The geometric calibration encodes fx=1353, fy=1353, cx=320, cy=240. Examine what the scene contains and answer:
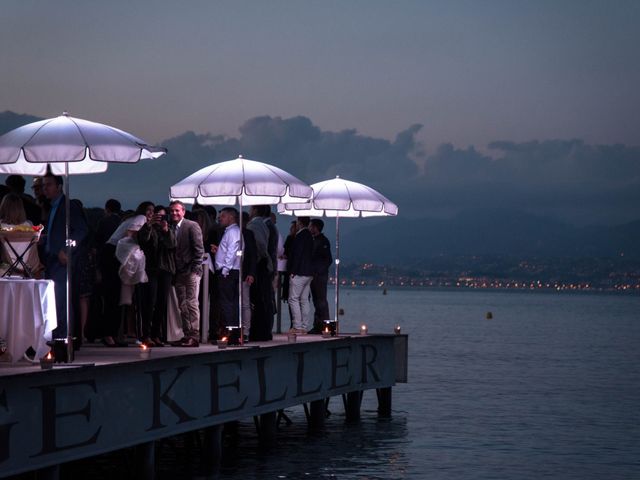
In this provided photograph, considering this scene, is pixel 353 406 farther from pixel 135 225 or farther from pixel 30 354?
pixel 30 354

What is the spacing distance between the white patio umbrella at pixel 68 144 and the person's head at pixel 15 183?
1.72 metres

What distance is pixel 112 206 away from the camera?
2012 centimetres

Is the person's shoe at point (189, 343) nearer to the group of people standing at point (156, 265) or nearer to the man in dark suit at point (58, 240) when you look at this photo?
the group of people standing at point (156, 265)

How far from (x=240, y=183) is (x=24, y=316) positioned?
5.86 metres

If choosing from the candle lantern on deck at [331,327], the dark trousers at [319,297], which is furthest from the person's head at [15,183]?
the dark trousers at [319,297]

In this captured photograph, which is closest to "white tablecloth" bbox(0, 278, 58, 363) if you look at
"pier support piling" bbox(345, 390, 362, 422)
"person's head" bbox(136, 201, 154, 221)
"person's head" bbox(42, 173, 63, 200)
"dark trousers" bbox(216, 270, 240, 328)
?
"person's head" bbox(42, 173, 63, 200)

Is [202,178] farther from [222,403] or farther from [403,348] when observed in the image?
Result: [403,348]

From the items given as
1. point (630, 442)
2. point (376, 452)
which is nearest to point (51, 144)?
point (376, 452)

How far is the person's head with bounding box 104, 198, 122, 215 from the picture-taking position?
66.1 feet

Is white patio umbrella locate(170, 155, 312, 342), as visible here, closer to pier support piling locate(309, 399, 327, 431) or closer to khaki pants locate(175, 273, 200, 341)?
khaki pants locate(175, 273, 200, 341)

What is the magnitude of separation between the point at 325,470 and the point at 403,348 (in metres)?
6.07

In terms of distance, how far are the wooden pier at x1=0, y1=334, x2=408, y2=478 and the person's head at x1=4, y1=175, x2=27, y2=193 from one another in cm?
229

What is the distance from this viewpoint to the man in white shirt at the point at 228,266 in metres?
20.7

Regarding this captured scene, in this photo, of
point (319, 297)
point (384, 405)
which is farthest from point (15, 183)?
point (384, 405)
